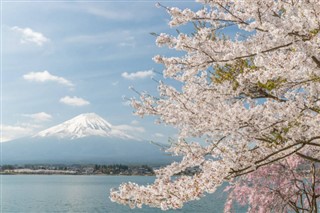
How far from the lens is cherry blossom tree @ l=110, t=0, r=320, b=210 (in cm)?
411

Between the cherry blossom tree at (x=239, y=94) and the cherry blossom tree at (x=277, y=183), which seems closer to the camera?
the cherry blossom tree at (x=239, y=94)

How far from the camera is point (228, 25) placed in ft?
17.1

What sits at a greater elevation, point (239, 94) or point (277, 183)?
point (239, 94)

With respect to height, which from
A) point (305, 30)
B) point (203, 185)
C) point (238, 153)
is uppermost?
point (305, 30)

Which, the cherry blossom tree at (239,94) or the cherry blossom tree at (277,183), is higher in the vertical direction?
the cherry blossom tree at (239,94)

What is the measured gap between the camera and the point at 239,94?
5422 mm

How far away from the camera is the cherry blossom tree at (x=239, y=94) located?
4.11 meters

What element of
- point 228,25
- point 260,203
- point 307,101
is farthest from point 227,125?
point 260,203

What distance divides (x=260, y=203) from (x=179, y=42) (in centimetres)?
848

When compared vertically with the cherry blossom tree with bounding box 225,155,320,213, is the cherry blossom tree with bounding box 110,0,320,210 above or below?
above

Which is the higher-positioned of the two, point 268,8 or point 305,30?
point 268,8

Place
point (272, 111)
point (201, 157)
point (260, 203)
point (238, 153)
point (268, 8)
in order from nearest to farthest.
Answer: point (268, 8) → point (272, 111) → point (238, 153) → point (201, 157) → point (260, 203)

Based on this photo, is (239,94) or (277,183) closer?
(239,94)

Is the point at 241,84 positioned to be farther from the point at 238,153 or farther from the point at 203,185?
the point at 203,185
